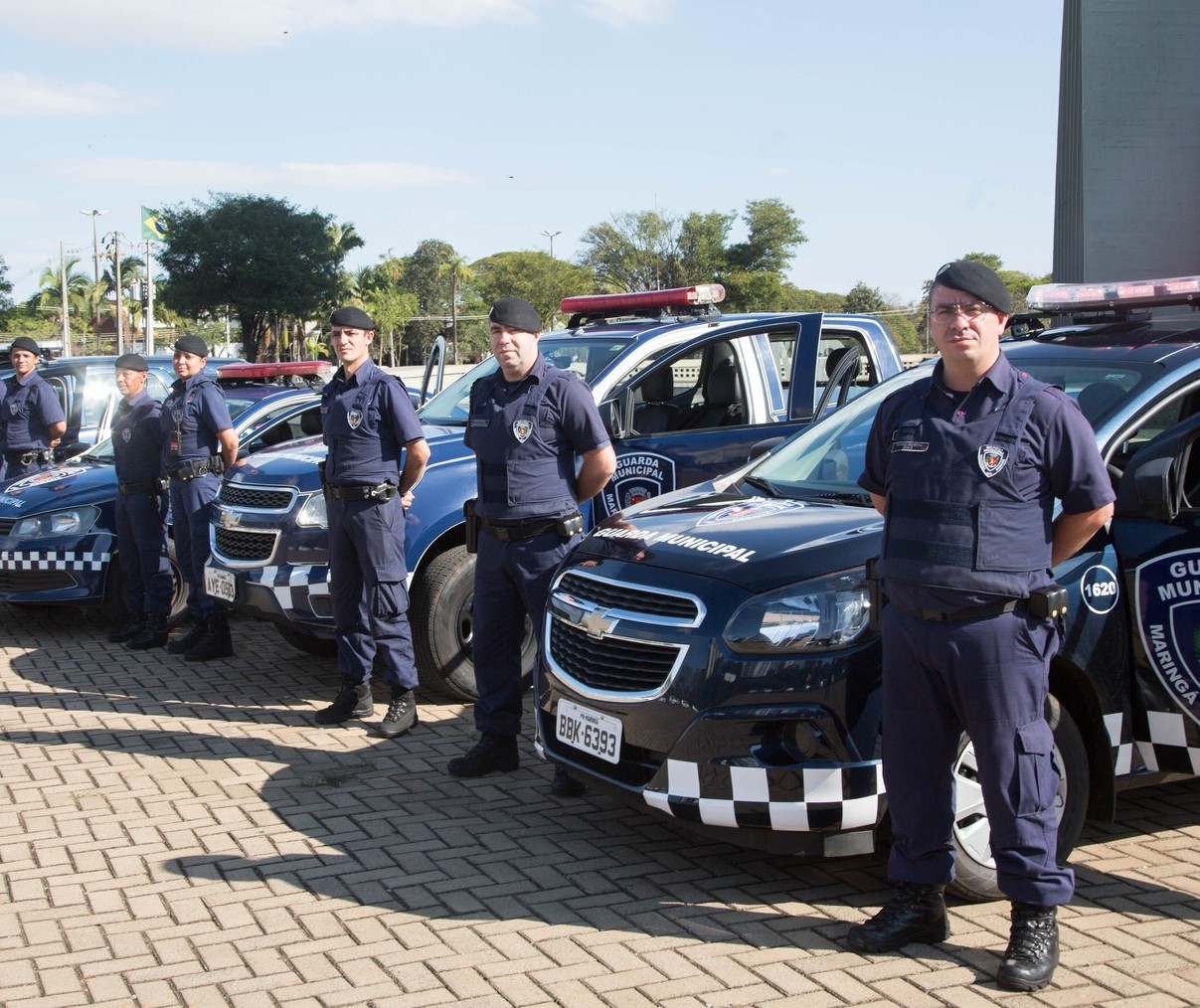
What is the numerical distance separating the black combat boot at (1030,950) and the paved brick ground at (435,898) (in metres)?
0.07

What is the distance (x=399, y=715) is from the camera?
20.6 feet

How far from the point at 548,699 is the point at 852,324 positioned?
4.41m

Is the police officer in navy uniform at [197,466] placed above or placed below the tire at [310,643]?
above

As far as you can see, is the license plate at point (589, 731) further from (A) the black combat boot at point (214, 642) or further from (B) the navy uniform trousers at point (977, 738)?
(A) the black combat boot at point (214, 642)

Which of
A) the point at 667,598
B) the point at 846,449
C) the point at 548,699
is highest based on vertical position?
the point at 846,449

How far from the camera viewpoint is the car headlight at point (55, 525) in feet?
27.9

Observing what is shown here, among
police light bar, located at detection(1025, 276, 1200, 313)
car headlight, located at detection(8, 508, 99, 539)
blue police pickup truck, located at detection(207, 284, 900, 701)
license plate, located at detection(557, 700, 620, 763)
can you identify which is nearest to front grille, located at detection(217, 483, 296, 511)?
blue police pickup truck, located at detection(207, 284, 900, 701)

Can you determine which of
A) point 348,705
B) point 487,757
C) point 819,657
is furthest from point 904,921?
point 348,705

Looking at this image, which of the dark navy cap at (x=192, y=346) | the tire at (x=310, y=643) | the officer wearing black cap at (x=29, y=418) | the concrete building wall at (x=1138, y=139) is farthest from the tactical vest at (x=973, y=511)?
the concrete building wall at (x=1138, y=139)

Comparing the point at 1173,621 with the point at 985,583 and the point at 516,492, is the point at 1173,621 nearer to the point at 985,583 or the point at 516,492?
the point at 985,583

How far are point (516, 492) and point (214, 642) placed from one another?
336 centimetres

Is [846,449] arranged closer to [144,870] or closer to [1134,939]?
[1134,939]

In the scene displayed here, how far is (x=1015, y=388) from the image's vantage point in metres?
3.55

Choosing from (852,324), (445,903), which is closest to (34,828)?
(445,903)
